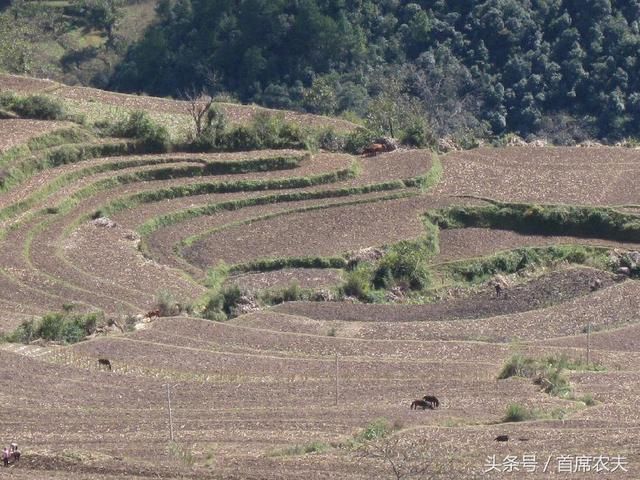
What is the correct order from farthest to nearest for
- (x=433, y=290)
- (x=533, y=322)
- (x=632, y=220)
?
1. (x=632, y=220)
2. (x=433, y=290)
3. (x=533, y=322)

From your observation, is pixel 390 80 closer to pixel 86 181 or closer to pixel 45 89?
pixel 45 89

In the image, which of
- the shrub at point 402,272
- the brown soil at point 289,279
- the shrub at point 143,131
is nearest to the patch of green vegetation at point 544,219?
the shrub at point 402,272

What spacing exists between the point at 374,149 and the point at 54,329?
25.6 m

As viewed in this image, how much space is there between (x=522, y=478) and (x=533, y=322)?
71.5ft

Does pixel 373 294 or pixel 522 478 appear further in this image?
pixel 373 294

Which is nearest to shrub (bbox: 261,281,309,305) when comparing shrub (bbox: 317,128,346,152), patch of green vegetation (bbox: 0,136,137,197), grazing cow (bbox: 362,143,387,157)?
patch of green vegetation (bbox: 0,136,137,197)

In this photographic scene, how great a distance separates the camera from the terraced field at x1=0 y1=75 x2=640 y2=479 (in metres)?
35.4

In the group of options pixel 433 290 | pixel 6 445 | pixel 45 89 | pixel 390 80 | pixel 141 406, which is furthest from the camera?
pixel 390 80

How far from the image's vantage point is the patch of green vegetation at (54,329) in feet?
156

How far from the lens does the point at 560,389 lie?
137 feet

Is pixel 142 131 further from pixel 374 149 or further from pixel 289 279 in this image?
pixel 289 279

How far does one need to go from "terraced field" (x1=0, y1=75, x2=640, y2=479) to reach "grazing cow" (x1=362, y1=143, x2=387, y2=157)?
57.2 inches

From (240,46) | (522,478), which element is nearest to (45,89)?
(240,46)

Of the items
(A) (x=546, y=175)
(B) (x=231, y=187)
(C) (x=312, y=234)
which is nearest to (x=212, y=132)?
(B) (x=231, y=187)
